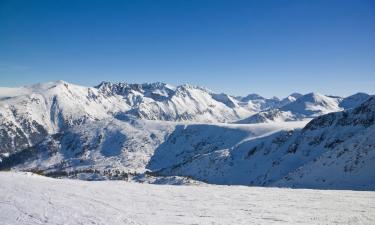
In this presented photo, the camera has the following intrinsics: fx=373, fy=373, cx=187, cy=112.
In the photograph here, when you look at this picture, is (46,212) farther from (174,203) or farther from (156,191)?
(156,191)

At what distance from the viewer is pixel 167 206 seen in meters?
32.7

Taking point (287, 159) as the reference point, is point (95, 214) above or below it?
above

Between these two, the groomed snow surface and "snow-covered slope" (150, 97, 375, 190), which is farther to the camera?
"snow-covered slope" (150, 97, 375, 190)

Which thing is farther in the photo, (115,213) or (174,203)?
(174,203)

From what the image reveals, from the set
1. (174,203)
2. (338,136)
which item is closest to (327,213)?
(174,203)

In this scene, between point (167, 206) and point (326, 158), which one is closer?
point (167, 206)

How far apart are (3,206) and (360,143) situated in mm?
96184

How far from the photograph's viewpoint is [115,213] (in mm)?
28406

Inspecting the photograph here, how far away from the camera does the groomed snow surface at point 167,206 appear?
27.0m

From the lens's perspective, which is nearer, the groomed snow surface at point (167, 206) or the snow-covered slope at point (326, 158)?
the groomed snow surface at point (167, 206)

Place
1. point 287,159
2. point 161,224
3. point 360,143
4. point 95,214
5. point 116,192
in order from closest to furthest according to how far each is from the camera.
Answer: point 161,224 < point 95,214 < point 116,192 < point 360,143 < point 287,159

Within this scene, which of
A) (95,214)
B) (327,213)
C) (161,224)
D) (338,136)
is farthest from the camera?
(338,136)

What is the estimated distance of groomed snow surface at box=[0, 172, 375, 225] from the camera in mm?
26953

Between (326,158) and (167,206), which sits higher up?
(167,206)
